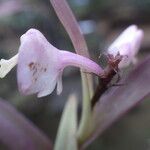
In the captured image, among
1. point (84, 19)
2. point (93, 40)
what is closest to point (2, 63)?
point (93, 40)

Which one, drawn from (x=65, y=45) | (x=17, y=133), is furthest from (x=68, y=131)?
(x=65, y=45)

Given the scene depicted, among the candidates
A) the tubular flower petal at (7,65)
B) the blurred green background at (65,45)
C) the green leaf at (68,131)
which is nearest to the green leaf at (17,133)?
the green leaf at (68,131)

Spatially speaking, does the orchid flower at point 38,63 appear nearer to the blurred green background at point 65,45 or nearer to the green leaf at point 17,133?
the green leaf at point 17,133

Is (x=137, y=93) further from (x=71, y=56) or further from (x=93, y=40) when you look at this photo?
(x=93, y=40)

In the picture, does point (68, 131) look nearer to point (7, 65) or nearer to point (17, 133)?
point (17, 133)

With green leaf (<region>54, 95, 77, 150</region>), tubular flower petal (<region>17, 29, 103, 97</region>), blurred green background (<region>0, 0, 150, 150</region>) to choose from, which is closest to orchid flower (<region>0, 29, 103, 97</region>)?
tubular flower petal (<region>17, 29, 103, 97</region>)

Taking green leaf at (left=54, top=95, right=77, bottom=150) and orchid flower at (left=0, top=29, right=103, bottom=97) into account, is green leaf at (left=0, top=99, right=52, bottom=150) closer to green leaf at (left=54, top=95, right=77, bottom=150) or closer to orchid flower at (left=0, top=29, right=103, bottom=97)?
green leaf at (left=54, top=95, right=77, bottom=150)

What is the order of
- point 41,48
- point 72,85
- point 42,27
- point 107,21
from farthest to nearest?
point 107,21 < point 72,85 < point 42,27 < point 41,48

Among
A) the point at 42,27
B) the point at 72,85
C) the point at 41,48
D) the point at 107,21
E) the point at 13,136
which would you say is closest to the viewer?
the point at 41,48
